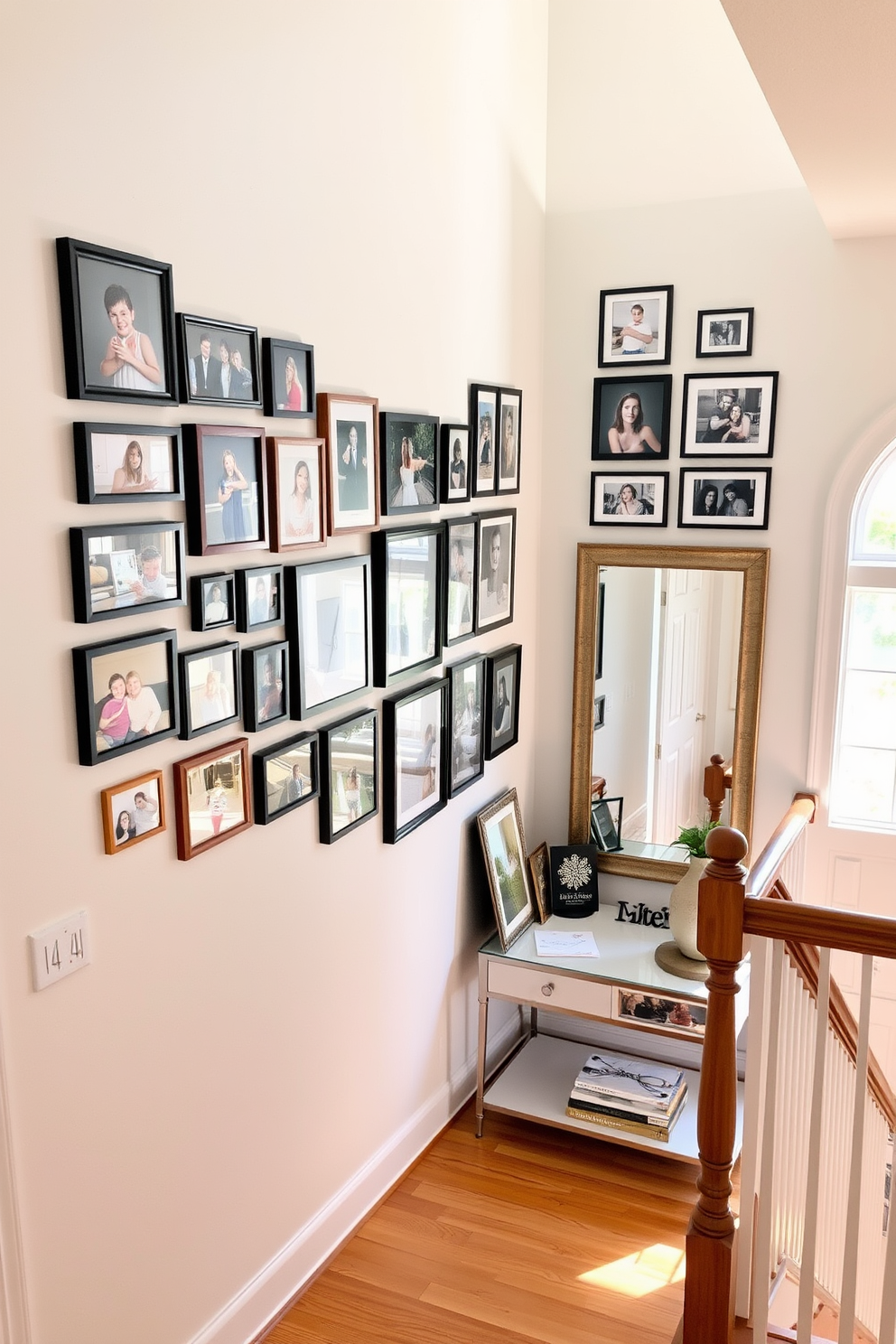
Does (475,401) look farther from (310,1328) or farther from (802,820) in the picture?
(310,1328)

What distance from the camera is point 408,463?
2.70 meters

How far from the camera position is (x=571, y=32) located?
11.0ft

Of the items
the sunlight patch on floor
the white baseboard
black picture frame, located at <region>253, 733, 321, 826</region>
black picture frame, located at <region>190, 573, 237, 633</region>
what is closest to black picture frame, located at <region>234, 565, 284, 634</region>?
black picture frame, located at <region>190, 573, 237, 633</region>

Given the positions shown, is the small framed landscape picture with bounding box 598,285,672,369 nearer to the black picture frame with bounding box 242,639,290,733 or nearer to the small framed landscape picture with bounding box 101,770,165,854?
the black picture frame with bounding box 242,639,290,733

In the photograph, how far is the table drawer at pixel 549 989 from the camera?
3.11 meters

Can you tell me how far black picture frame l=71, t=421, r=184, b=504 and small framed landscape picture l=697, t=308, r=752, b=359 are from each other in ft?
6.48

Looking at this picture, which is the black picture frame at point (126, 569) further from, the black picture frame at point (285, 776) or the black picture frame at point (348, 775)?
the black picture frame at point (348, 775)

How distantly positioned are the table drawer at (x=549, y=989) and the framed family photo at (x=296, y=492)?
153 centimetres

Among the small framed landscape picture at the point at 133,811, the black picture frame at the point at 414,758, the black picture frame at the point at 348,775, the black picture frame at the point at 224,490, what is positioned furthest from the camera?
the black picture frame at the point at 414,758

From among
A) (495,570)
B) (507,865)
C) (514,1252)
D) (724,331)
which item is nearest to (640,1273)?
(514,1252)

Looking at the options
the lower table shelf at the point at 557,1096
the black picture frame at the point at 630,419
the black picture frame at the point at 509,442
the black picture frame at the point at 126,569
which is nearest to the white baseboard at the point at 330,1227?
the lower table shelf at the point at 557,1096

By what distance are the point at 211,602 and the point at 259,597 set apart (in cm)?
16

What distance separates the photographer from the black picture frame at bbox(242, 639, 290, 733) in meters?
2.12

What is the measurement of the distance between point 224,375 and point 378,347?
25.6 inches
